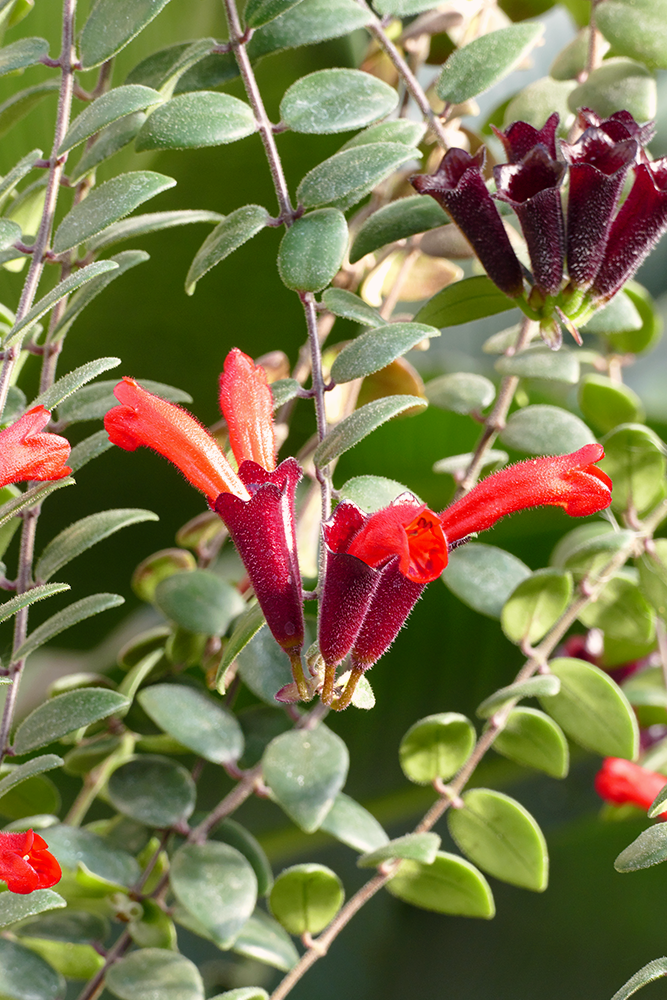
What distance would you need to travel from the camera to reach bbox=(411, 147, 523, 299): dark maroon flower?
1.24ft

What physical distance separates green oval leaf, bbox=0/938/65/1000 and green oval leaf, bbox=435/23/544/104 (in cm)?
44

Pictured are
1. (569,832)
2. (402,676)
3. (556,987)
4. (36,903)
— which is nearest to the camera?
(36,903)

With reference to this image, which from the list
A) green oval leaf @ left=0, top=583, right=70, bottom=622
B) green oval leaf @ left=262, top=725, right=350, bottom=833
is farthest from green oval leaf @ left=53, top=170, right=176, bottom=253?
green oval leaf @ left=262, top=725, right=350, bottom=833

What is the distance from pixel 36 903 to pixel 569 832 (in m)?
0.68

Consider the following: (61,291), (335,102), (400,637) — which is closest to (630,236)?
(335,102)

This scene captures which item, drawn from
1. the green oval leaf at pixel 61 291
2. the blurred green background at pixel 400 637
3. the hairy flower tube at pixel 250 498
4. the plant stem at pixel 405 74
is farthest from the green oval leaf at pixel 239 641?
the blurred green background at pixel 400 637

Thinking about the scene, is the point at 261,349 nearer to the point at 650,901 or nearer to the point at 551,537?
the point at 551,537

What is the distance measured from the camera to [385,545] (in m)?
0.27

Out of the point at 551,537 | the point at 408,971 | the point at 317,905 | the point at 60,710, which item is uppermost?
the point at 60,710

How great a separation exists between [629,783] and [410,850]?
0.22m

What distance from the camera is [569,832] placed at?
0.88 m

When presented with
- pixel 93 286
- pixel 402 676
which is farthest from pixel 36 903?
pixel 402 676

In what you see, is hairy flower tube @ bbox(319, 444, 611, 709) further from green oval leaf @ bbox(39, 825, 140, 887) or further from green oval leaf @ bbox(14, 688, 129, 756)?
green oval leaf @ bbox(39, 825, 140, 887)

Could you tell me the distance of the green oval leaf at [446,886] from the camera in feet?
1.49
